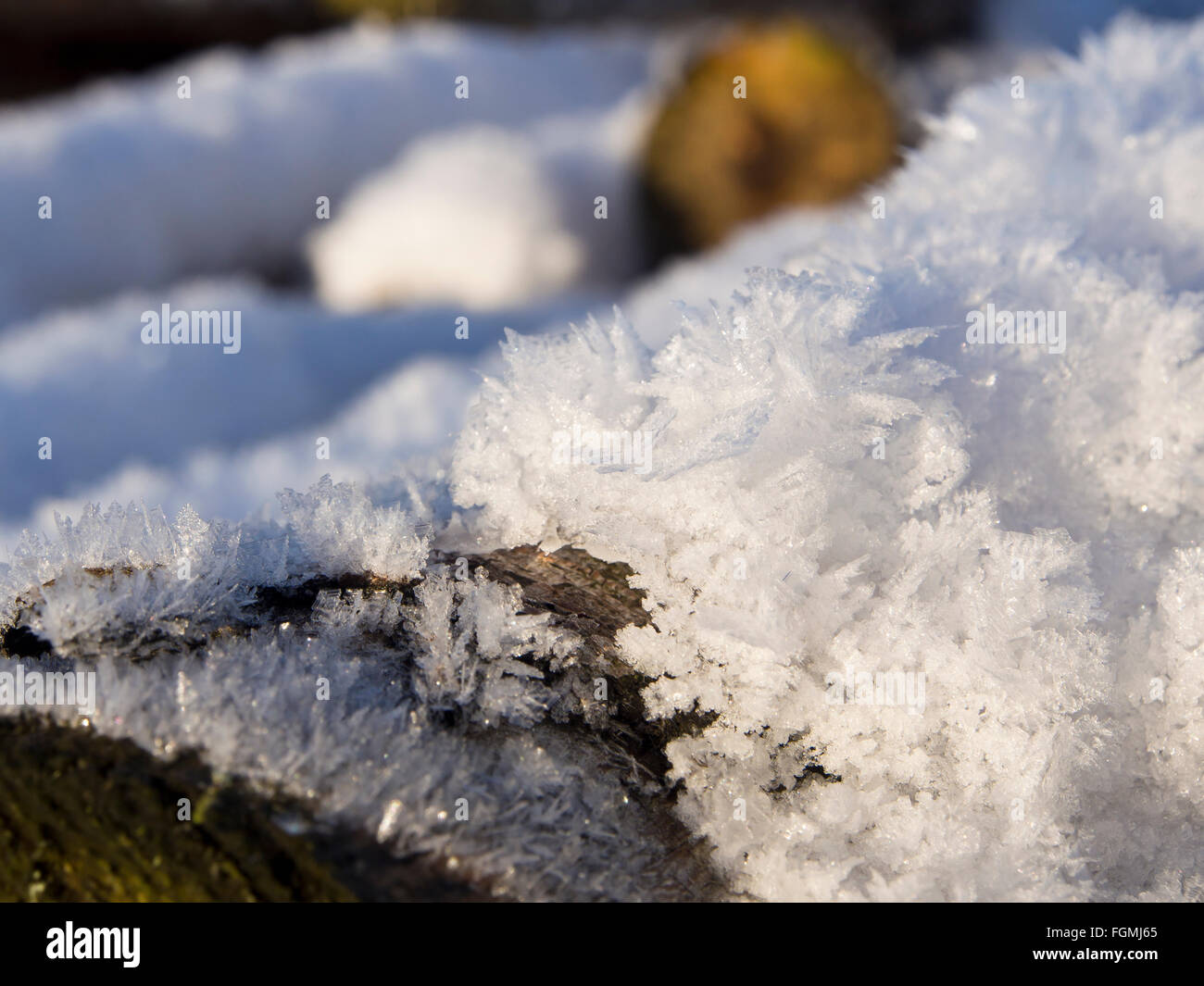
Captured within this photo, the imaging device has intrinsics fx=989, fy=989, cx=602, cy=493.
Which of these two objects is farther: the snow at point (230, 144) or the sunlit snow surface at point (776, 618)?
the snow at point (230, 144)

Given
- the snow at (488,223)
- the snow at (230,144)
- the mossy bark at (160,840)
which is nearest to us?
the mossy bark at (160,840)

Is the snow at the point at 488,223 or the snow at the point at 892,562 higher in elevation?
the snow at the point at 488,223

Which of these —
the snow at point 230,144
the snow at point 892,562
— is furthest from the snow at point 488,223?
the snow at point 892,562

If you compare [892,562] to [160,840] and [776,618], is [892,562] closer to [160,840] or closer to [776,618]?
[776,618]

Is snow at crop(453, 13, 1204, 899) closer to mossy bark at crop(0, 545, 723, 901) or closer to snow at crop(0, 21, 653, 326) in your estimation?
mossy bark at crop(0, 545, 723, 901)

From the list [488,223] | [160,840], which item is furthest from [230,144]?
[160,840]

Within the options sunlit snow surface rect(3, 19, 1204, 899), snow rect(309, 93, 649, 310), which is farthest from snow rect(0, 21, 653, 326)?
sunlit snow surface rect(3, 19, 1204, 899)

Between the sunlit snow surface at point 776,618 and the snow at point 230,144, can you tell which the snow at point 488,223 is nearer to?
the snow at point 230,144

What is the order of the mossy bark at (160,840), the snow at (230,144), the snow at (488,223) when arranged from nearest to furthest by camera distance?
1. the mossy bark at (160,840)
2. the snow at (230,144)
3. the snow at (488,223)

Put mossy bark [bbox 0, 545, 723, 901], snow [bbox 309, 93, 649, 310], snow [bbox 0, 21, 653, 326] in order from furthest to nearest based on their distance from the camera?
snow [bbox 309, 93, 649, 310], snow [bbox 0, 21, 653, 326], mossy bark [bbox 0, 545, 723, 901]
